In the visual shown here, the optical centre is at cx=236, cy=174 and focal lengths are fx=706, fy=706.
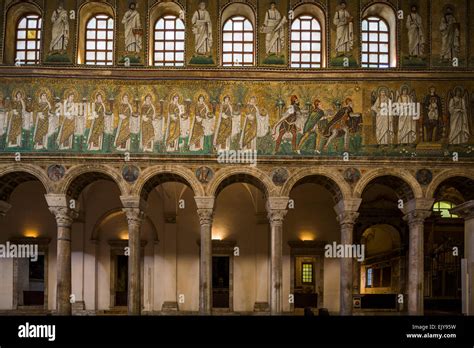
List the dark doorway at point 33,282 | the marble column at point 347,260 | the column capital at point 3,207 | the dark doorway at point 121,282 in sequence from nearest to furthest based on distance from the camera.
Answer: the marble column at point 347,260, the column capital at point 3,207, the dark doorway at point 33,282, the dark doorway at point 121,282

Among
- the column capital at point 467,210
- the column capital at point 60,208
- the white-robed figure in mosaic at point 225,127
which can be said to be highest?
the white-robed figure in mosaic at point 225,127

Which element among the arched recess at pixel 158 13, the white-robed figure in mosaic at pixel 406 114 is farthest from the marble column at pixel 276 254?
the arched recess at pixel 158 13

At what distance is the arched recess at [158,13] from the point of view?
72.7ft

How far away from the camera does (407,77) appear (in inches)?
855

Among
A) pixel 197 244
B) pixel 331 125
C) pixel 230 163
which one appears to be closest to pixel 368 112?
pixel 331 125

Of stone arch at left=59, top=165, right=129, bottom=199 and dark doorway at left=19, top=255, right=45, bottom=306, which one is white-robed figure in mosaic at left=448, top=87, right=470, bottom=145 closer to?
stone arch at left=59, top=165, right=129, bottom=199

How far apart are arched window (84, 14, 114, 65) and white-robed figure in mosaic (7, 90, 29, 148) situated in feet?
7.79

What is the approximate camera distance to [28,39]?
888 inches

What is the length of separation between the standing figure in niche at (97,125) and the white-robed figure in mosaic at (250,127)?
4.30 metres

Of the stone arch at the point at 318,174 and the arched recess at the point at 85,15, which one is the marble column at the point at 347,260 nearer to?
the stone arch at the point at 318,174

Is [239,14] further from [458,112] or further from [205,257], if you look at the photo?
[205,257]

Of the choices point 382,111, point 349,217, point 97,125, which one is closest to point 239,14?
point 382,111
